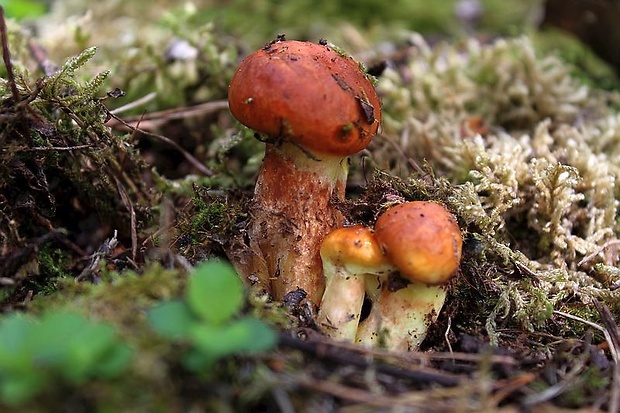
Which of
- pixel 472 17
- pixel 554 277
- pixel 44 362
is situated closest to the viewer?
pixel 44 362

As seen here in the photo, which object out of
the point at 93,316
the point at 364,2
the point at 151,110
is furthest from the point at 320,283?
the point at 364,2

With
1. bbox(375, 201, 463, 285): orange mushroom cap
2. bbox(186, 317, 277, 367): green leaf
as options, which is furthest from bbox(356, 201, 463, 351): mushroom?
bbox(186, 317, 277, 367): green leaf

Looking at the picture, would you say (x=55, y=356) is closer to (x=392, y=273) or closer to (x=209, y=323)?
(x=209, y=323)

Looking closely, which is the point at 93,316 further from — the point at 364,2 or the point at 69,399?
the point at 364,2

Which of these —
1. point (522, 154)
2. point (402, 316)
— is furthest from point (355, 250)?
point (522, 154)

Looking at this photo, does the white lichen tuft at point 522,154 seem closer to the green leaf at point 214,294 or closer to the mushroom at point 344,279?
the mushroom at point 344,279

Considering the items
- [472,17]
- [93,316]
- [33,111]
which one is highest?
[33,111]
